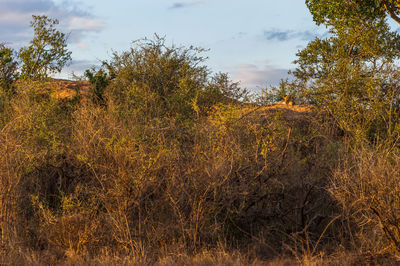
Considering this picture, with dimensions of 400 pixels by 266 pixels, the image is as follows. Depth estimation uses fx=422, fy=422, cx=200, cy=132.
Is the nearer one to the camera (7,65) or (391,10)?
(391,10)

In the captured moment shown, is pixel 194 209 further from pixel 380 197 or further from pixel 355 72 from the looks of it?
pixel 355 72

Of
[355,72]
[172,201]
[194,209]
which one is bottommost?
[194,209]

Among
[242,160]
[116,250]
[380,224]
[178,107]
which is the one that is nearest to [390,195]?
[380,224]

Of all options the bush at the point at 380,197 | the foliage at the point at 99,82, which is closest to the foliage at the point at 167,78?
the foliage at the point at 99,82

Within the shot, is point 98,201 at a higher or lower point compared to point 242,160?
lower

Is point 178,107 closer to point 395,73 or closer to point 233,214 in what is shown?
point 395,73

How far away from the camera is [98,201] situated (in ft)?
20.2

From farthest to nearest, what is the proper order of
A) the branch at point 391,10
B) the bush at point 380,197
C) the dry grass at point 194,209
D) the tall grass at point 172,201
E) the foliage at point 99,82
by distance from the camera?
the foliage at point 99,82 < the branch at point 391,10 < the tall grass at point 172,201 < the dry grass at point 194,209 < the bush at point 380,197

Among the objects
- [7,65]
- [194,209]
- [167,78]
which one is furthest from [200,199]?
[7,65]

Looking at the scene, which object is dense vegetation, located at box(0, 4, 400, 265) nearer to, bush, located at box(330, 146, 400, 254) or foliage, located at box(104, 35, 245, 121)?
bush, located at box(330, 146, 400, 254)

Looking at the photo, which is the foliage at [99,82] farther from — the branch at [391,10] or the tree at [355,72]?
the branch at [391,10]

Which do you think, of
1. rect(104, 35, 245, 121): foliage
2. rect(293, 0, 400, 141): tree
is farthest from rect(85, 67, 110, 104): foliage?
rect(293, 0, 400, 141): tree

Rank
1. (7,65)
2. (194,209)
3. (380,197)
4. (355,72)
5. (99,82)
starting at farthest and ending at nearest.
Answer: (7,65) → (99,82) → (355,72) → (194,209) → (380,197)

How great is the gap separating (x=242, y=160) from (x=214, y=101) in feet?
26.1
